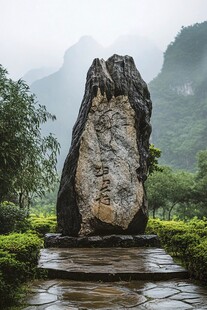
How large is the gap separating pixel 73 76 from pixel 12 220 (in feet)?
308

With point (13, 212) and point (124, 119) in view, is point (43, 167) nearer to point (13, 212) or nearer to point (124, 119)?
point (13, 212)

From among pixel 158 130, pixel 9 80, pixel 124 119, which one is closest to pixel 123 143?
pixel 124 119

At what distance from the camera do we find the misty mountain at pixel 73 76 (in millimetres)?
84463

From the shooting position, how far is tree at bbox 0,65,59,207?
9.37m

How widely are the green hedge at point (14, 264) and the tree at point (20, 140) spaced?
16.1 ft

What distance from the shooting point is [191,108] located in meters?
50.2

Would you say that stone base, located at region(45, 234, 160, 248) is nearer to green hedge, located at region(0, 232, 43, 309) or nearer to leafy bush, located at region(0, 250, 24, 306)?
green hedge, located at region(0, 232, 43, 309)

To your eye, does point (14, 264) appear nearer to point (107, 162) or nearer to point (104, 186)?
point (104, 186)

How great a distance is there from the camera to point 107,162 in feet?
24.7

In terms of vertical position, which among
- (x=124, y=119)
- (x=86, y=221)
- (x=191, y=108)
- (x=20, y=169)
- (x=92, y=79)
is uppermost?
(x=191, y=108)

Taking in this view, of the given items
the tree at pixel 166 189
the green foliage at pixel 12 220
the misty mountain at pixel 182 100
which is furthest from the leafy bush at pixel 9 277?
the misty mountain at pixel 182 100

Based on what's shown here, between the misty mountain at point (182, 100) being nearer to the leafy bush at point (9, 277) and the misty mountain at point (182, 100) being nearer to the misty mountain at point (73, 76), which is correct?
the misty mountain at point (73, 76)

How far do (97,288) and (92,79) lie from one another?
498cm

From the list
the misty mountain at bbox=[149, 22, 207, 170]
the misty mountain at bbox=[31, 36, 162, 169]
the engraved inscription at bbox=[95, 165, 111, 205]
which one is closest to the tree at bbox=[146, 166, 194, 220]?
the engraved inscription at bbox=[95, 165, 111, 205]
